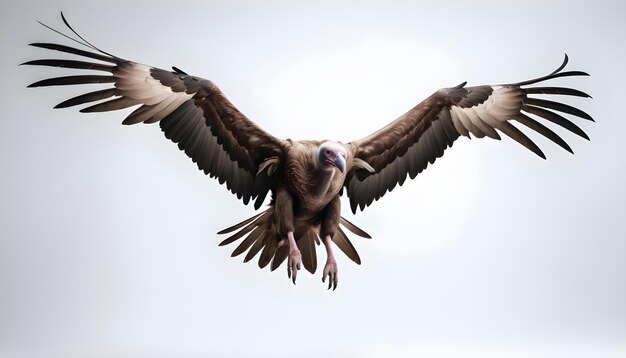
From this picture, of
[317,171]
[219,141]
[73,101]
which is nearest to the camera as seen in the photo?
[73,101]

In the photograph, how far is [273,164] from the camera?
3660mm

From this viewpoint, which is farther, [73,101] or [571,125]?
[571,125]

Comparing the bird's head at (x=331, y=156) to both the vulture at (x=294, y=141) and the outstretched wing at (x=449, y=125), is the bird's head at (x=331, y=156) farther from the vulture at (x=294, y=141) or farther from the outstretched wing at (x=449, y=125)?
the outstretched wing at (x=449, y=125)

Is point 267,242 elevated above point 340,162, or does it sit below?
below

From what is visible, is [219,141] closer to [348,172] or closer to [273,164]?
[273,164]

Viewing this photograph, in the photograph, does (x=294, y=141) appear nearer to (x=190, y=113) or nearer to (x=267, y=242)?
(x=190, y=113)

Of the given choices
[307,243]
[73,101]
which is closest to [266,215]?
[307,243]

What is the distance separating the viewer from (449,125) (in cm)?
397

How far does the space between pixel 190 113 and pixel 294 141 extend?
58cm

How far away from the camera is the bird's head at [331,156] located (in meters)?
3.28

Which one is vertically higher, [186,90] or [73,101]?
[186,90]

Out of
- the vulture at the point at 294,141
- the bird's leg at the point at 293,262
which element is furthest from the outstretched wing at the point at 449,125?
the bird's leg at the point at 293,262

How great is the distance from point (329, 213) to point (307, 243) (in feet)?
1.28

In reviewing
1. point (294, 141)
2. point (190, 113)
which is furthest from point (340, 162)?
point (190, 113)
